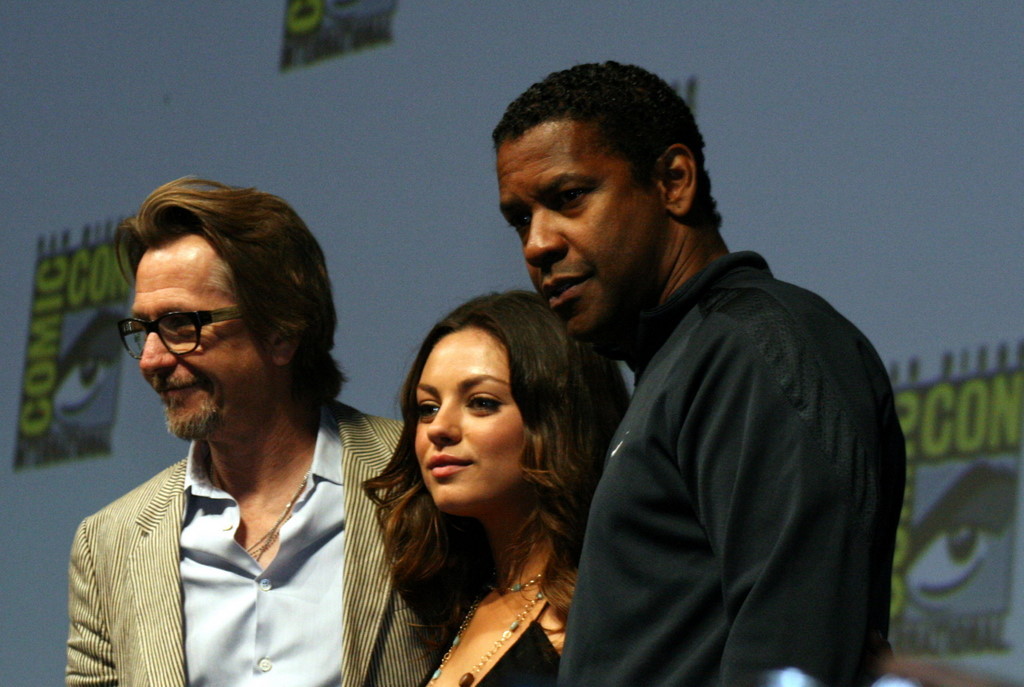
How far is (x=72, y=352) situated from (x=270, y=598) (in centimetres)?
252

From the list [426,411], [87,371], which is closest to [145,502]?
[426,411]

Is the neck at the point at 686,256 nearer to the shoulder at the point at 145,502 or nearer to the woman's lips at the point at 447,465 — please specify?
the woman's lips at the point at 447,465

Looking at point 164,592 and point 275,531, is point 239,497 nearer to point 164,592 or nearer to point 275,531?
point 275,531

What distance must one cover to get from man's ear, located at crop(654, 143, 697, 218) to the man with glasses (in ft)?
4.01

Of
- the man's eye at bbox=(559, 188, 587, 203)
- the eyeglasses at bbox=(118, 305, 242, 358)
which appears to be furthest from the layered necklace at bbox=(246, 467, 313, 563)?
the man's eye at bbox=(559, 188, 587, 203)

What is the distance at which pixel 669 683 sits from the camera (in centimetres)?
143

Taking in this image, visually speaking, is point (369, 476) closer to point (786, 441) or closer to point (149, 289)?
point (149, 289)

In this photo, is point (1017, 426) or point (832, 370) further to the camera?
point (1017, 426)

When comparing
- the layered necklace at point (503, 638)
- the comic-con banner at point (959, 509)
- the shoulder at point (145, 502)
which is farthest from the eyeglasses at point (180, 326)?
the comic-con banner at point (959, 509)

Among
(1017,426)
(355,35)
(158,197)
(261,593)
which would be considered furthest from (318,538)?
(355,35)

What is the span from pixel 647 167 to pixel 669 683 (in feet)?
2.10

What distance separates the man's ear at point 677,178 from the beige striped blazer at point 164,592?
1221 mm

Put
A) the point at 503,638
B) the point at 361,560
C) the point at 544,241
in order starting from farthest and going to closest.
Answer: the point at 361,560, the point at 503,638, the point at 544,241

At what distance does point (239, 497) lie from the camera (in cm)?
285
